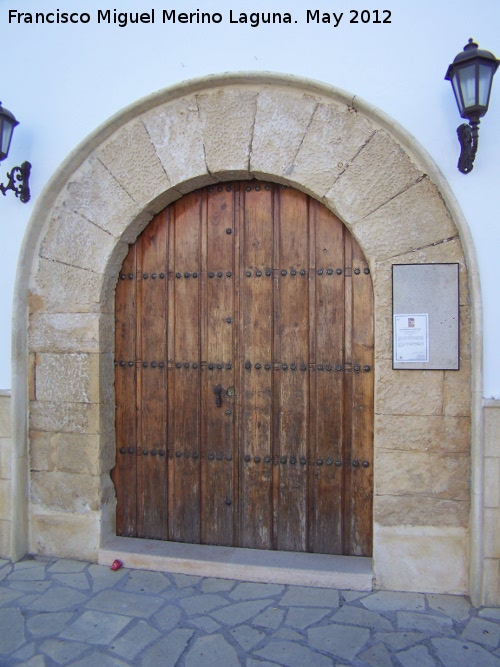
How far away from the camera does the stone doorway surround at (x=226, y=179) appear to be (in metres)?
2.52

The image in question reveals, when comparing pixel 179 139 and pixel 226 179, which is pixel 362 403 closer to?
pixel 226 179

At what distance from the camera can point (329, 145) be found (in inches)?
104

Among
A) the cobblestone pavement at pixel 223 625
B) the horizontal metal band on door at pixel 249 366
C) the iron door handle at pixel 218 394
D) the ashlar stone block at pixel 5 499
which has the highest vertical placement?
the horizontal metal band on door at pixel 249 366

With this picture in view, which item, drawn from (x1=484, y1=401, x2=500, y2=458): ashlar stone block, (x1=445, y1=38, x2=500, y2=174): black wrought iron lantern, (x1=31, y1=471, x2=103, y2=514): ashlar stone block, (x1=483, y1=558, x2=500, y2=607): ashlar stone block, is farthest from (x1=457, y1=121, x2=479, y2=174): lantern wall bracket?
(x1=31, y1=471, x2=103, y2=514): ashlar stone block

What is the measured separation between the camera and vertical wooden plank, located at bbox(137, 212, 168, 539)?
2982 mm

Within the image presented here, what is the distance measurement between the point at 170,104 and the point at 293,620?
2677 millimetres

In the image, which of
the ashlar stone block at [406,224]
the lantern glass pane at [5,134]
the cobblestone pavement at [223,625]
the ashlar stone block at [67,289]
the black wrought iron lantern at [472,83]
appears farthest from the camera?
the ashlar stone block at [67,289]

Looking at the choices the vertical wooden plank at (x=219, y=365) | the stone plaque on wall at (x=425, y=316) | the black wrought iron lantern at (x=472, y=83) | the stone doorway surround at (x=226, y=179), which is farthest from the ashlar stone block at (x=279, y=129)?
the stone plaque on wall at (x=425, y=316)

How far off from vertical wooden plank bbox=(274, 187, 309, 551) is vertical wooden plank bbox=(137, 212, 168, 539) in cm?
67

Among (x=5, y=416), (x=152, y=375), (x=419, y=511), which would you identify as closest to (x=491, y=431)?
(x=419, y=511)

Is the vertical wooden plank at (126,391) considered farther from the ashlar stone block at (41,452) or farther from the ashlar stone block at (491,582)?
the ashlar stone block at (491,582)

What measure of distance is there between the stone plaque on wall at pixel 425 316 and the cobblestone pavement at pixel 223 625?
3.79 feet

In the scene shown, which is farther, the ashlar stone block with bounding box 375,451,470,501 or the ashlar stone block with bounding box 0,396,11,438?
the ashlar stone block with bounding box 0,396,11,438

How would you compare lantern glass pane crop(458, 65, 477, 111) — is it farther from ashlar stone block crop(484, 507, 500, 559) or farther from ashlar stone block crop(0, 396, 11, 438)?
ashlar stone block crop(0, 396, 11, 438)
